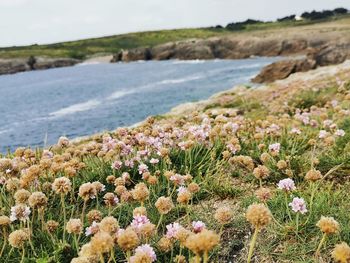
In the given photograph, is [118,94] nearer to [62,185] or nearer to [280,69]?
[280,69]

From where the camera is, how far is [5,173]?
5.38m

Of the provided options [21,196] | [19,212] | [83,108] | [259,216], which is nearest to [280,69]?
[83,108]

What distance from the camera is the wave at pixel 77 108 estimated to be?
4294cm

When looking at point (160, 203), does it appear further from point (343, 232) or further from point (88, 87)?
point (88, 87)

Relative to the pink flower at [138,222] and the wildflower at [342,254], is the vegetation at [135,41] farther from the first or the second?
the wildflower at [342,254]

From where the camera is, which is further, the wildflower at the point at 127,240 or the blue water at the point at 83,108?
the blue water at the point at 83,108

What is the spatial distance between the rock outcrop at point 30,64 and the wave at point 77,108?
282 feet

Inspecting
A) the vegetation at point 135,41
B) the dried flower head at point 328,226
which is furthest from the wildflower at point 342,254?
the vegetation at point 135,41

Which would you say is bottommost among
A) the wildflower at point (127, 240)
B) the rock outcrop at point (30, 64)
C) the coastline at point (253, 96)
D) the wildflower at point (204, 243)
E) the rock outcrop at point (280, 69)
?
the rock outcrop at point (30, 64)

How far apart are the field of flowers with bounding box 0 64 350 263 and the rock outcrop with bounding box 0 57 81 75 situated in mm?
127657

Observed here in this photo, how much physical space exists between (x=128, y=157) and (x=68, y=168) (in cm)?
164

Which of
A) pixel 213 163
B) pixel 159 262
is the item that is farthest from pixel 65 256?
pixel 213 163

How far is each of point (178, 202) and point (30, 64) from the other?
133501 mm

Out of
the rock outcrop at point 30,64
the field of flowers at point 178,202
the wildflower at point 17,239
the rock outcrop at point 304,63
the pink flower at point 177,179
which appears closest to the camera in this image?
the field of flowers at point 178,202
